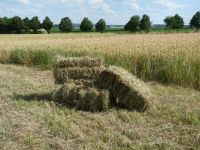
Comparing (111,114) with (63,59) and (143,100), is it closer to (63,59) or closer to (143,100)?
(143,100)

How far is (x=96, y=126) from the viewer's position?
7.26 meters

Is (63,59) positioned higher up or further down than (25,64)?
higher up

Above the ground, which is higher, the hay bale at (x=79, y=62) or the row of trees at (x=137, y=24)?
the hay bale at (x=79, y=62)

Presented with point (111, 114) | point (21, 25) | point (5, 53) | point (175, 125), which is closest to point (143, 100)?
point (111, 114)

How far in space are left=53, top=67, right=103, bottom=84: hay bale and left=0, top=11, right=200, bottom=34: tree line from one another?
79454 mm

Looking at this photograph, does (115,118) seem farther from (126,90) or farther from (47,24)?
(47,24)

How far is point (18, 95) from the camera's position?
10.2m

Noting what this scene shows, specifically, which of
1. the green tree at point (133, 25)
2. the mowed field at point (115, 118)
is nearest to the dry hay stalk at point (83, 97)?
the mowed field at point (115, 118)

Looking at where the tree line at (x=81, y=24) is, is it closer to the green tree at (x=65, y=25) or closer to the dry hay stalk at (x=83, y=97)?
the green tree at (x=65, y=25)

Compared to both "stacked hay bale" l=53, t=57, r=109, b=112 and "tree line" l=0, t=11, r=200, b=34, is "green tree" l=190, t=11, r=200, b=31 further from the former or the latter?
"stacked hay bale" l=53, t=57, r=109, b=112

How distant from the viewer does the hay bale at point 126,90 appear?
27.4 ft

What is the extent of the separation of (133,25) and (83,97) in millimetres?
85652

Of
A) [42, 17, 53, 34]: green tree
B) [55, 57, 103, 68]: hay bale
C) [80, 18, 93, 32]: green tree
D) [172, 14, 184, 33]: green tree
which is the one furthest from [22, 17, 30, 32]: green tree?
[55, 57, 103, 68]: hay bale

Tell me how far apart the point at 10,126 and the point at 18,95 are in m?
3.01
